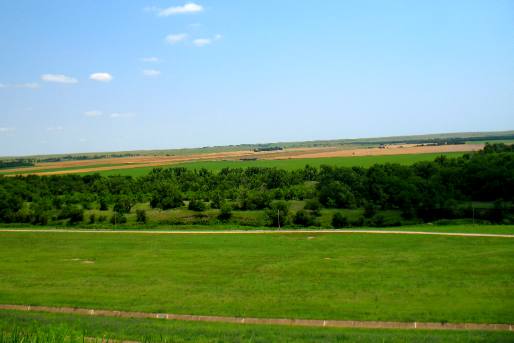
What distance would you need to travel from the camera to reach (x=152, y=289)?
26703 millimetres

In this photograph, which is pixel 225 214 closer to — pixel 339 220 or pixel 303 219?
pixel 303 219

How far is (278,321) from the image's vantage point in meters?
20.6

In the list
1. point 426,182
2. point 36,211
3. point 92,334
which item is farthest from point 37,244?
point 426,182

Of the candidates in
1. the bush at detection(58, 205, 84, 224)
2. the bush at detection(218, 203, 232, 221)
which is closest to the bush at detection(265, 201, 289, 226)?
the bush at detection(218, 203, 232, 221)

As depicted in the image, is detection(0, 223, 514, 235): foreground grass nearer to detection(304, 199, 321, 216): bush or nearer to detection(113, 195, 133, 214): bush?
detection(304, 199, 321, 216): bush

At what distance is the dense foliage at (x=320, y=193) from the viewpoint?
5872 centimetres

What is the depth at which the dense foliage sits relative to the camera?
5872cm

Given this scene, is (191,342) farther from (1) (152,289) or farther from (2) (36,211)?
(2) (36,211)

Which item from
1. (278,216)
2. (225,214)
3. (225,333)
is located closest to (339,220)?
(278,216)

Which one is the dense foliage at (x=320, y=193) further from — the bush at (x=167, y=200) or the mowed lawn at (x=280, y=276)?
the mowed lawn at (x=280, y=276)

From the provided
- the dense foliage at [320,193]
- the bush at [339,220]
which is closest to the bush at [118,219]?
the dense foliage at [320,193]

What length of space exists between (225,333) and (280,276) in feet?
37.2

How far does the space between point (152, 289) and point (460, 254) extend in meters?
20.0

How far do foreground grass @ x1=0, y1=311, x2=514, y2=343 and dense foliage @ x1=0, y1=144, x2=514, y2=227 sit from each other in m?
39.4
